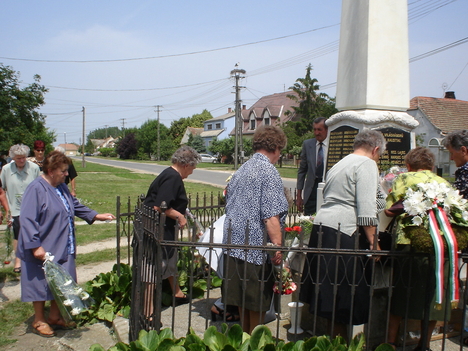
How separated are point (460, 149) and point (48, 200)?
3456 mm

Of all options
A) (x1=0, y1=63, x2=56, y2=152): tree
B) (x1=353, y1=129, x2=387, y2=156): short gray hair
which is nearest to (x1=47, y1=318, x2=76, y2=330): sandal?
(x1=353, y1=129, x2=387, y2=156): short gray hair

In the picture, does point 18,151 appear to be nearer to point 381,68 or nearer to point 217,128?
point 381,68

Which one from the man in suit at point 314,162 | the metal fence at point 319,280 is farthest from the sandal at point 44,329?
the man in suit at point 314,162

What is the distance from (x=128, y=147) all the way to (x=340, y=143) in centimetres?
7111

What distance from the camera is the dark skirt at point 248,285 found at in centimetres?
302

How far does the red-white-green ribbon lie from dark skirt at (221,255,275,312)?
108cm

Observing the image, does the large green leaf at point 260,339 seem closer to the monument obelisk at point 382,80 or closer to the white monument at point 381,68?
the monument obelisk at point 382,80

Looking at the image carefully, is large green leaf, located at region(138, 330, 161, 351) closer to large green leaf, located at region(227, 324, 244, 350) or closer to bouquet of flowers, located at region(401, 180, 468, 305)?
large green leaf, located at region(227, 324, 244, 350)

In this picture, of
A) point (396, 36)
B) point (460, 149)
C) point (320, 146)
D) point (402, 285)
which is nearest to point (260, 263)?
point (402, 285)

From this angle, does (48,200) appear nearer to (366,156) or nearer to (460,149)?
(366,156)

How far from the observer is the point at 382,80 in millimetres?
5141

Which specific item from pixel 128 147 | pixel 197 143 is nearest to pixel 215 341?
pixel 197 143

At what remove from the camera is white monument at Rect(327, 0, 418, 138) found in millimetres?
5094

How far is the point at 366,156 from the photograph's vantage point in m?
3.18
